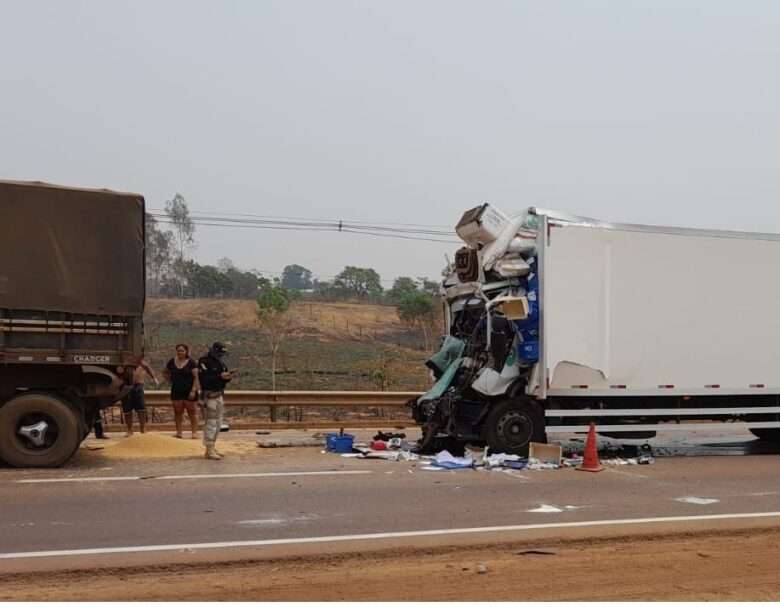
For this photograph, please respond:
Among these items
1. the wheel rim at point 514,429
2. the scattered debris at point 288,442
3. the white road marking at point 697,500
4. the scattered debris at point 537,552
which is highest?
the wheel rim at point 514,429

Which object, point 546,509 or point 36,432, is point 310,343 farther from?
point 546,509

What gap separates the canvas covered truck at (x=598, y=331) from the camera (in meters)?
11.6

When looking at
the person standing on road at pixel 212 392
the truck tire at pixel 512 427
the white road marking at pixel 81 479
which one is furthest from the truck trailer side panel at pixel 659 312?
the white road marking at pixel 81 479

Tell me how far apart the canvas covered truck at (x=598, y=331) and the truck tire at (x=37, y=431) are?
A: 5.05 metres

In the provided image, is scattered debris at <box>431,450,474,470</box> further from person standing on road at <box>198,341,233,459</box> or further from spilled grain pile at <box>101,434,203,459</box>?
spilled grain pile at <box>101,434,203,459</box>

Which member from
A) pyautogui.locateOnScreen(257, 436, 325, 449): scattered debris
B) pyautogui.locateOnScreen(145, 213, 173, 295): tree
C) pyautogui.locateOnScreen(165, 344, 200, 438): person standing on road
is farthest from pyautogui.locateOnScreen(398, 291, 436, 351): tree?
pyautogui.locateOnScreen(165, 344, 200, 438): person standing on road

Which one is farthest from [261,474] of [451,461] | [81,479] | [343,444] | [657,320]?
[657,320]

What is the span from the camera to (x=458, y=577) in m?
5.64

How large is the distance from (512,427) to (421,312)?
102ft

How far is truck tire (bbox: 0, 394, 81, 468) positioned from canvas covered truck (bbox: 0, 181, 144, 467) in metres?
0.01

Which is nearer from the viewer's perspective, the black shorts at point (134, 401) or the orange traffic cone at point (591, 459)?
the orange traffic cone at point (591, 459)

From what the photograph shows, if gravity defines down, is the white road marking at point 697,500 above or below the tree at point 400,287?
below

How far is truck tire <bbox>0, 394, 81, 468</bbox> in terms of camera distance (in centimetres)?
1006

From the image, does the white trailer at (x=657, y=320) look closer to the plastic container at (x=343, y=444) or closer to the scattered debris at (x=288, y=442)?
the plastic container at (x=343, y=444)
